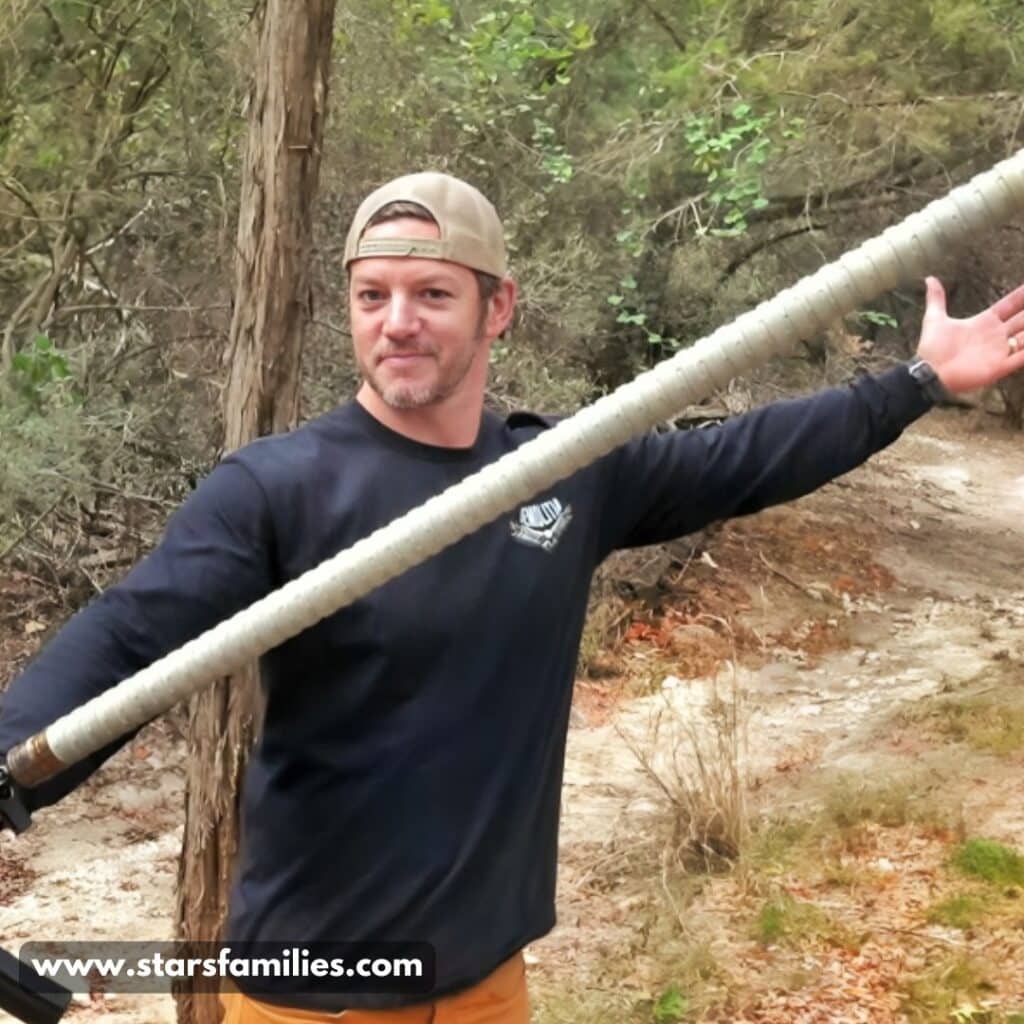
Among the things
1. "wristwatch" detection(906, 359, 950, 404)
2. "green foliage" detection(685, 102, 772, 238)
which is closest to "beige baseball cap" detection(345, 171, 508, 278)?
"wristwatch" detection(906, 359, 950, 404)

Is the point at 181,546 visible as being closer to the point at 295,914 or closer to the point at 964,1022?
the point at 295,914

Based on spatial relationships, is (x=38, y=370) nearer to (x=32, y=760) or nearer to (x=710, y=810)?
(x=710, y=810)

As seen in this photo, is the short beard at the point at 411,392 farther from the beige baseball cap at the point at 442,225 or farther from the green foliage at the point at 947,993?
the green foliage at the point at 947,993

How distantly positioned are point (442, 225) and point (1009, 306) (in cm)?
84

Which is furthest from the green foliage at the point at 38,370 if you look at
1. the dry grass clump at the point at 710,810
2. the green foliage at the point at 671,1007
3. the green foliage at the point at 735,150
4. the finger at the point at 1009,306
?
the finger at the point at 1009,306

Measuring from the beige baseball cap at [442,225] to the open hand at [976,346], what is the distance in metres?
0.66

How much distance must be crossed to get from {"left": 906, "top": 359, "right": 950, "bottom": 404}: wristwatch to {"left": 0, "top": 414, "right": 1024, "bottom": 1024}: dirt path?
2766 mm

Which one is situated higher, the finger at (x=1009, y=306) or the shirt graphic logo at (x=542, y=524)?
the finger at (x=1009, y=306)

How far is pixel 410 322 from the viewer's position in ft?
5.65

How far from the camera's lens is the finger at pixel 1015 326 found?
6.06ft

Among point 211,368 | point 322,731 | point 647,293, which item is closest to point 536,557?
point 322,731

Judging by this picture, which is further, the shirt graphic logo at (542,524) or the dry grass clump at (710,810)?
the dry grass clump at (710,810)

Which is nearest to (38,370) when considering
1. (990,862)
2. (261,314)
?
(261,314)

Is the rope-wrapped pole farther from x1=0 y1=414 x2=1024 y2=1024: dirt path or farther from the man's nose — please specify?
x1=0 y1=414 x2=1024 y2=1024: dirt path
